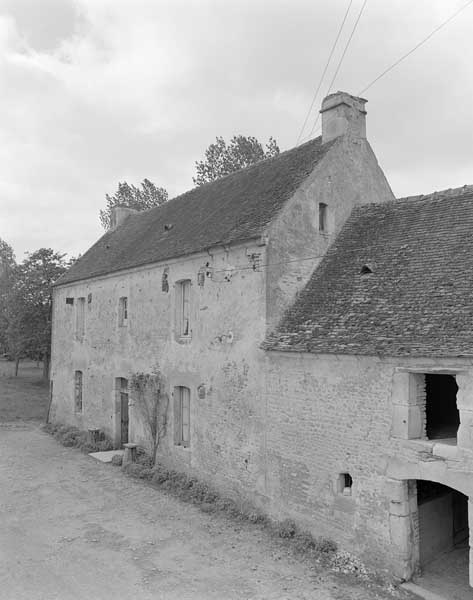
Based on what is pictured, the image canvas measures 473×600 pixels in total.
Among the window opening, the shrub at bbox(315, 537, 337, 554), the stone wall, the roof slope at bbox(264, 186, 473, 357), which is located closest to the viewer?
the roof slope at bbox(264, 186, 473, 357)

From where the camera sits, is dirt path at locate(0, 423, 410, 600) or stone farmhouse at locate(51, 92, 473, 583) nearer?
dirt path at locate(0, 423, 410, 600)

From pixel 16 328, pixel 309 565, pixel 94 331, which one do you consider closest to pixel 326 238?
pixel 309 565

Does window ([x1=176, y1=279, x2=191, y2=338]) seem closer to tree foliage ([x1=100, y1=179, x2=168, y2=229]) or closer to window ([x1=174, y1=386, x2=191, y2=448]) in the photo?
window ([x1=174, y1=386, x2=191, y2=448])

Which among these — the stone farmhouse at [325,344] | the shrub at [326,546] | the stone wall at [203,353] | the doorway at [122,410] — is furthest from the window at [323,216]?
the doorway at [122,410]

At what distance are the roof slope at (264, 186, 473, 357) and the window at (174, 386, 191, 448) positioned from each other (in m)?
4.28

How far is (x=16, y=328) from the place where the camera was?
32750 millimetres

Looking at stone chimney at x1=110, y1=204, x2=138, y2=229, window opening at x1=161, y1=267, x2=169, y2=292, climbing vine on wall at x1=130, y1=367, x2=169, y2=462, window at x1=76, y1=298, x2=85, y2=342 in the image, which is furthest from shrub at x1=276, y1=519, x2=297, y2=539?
stone chimney at x1=110, y1=204, x2=138, y2=229

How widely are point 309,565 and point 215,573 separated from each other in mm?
1812

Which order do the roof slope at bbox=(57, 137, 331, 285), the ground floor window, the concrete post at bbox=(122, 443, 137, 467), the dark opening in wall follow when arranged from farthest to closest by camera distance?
the ground floor window < the concrete post at bbox=(122, 443, 137, 467) < the roof slope at bbox=(57, 137, 331, 285) < the dark opening in wall

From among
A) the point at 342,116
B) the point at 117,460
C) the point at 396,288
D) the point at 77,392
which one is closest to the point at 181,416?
the point at 117,460

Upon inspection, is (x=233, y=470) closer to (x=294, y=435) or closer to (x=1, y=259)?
(x=294, y=435)

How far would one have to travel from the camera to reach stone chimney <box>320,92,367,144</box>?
1404 centimetres

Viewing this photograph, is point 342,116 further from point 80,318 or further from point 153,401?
point 80,318

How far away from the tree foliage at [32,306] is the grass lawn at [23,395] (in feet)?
8.21
